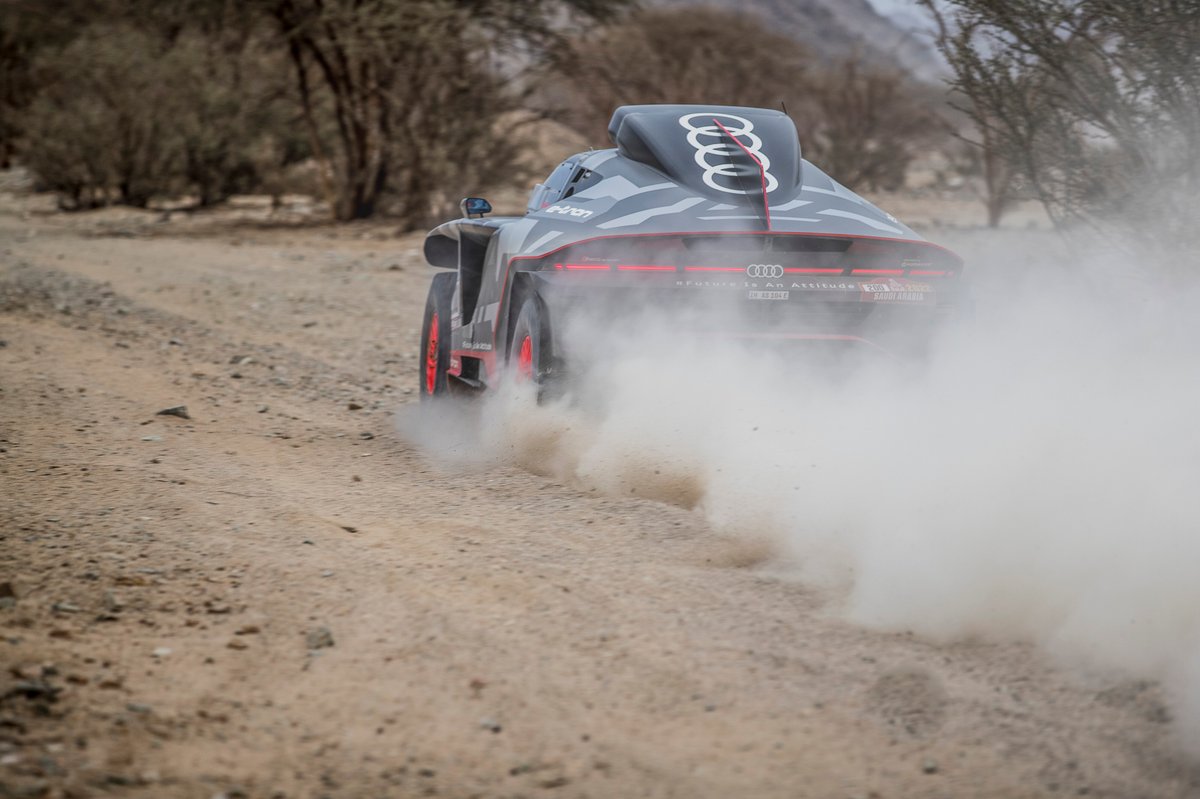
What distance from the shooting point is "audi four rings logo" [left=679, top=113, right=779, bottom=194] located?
5656mm

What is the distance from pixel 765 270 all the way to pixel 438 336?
2.72m

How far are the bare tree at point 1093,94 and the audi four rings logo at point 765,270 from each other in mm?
3323

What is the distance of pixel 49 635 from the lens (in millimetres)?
3715

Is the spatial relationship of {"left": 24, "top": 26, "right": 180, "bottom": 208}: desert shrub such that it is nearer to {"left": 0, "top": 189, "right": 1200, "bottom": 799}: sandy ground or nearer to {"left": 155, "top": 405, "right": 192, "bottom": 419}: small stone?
{"left": 155, "top": 405, "right": 192, "bottom": 419}: small stone

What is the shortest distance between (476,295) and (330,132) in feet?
61.7

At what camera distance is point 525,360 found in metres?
5.78

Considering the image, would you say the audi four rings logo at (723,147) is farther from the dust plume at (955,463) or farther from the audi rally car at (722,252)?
the dust plume at (955,463)

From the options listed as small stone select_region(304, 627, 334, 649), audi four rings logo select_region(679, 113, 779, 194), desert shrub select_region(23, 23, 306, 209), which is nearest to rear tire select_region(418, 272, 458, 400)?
audi four rings logo select_region(679, 113, 779, 194)

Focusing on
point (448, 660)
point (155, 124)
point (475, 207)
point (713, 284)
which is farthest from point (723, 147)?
point (155, 124)

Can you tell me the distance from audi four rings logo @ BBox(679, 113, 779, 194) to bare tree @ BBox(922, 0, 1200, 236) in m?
2.84

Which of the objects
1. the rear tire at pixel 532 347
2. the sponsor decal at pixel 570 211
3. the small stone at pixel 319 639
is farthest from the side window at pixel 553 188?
the small stone at pixel 319 639

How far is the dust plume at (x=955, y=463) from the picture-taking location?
3658 mm

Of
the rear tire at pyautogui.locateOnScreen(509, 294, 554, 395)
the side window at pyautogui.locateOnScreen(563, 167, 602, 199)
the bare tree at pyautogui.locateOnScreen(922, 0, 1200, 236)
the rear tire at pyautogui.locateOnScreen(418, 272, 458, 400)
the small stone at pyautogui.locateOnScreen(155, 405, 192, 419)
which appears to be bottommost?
the small stone at pyautogui.locateOnScreen(155, 405, 192, 419)

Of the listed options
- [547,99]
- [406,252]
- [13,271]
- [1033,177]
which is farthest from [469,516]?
[547,99]
